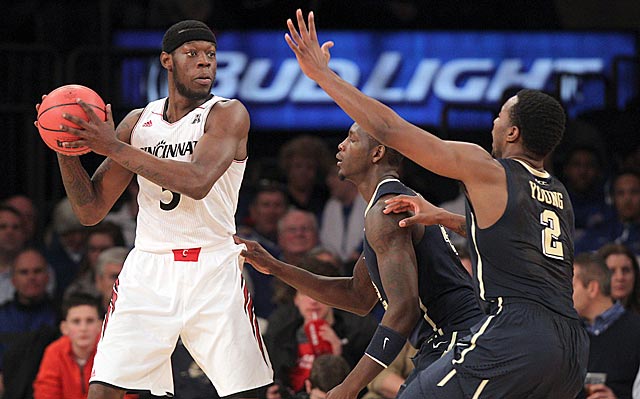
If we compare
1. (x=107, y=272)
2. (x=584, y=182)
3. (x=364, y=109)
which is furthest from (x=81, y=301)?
(x=584, y=182)

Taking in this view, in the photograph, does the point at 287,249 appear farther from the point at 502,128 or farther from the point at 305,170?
the point at 502,128

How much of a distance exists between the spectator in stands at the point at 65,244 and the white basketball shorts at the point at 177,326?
4118 millimetres

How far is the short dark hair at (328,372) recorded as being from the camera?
7.42 metres

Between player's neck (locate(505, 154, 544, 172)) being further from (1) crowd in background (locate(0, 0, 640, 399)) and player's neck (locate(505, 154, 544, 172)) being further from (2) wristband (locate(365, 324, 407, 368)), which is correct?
(1) crowd in background (locate(0, 0, 640, 399))

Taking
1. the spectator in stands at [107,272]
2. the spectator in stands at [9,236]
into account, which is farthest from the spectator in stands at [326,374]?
the spectator in stands at [9,236]

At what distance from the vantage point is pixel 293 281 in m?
6.25

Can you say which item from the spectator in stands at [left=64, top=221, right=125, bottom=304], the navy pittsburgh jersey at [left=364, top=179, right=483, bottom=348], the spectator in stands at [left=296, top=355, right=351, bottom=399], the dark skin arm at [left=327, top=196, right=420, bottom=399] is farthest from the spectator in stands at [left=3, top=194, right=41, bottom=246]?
the dark skin arm at [left=327, top=196, right=420, bottom=399]

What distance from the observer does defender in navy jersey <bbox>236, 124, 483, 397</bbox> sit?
5.30 metres

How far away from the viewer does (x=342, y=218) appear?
10.1 metres

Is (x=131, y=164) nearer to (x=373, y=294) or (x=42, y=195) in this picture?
(x=373, y=294)

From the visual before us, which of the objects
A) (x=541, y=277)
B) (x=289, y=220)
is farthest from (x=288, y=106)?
(x=541, y=277)

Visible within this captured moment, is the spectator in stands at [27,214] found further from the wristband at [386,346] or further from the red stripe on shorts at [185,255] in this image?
the wristband at [386,346]

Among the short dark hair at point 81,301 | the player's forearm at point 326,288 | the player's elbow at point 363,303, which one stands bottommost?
the short dark hair at point 81,301

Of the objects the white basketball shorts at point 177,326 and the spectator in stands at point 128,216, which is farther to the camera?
the spectator in stands at point 128,216
